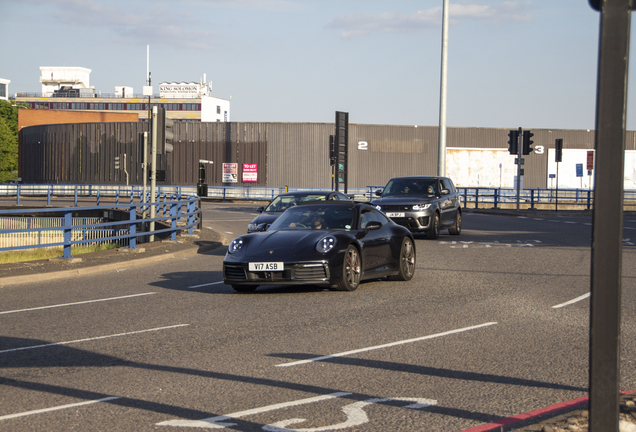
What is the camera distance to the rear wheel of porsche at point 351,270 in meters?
10.6

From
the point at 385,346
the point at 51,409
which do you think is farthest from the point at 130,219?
the point at 51,409

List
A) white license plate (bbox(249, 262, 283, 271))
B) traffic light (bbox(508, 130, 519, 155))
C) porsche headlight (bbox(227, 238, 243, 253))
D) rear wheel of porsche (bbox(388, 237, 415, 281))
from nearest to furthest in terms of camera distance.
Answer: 1. white license plate (bbox(249, 262, 283, 271))
2. porsche headlight (bbox(227, 238, 243, 253))
3. rear wheel of porsche (bbox(388, 237, 415, 281))
4. traffic light (bbox(508, 130, 519, 155))

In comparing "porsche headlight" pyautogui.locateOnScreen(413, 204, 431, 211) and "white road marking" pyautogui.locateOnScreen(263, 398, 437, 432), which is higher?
"porsche headlight" pyautogui.locateOnScreen(413, 204, 431, 211)

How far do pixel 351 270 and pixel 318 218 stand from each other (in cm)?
127

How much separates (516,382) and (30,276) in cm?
935

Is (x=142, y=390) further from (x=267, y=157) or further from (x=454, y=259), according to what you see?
(x=267, y=157)

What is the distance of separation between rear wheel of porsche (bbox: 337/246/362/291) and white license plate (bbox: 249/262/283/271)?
94 cm

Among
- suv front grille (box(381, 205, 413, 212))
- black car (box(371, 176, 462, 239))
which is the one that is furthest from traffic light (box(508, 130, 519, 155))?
suv front grille (box(381, 205, 413, 212))

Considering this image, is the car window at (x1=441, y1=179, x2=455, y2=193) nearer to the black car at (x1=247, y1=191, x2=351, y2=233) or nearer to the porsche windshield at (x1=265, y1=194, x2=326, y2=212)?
the black car at (x1=247, y1=191, x2=351, y2=233)

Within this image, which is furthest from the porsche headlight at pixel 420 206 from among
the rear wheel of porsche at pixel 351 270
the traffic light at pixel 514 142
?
the traffic light at pixel 514 142

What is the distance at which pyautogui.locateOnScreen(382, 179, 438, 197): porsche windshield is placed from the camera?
70.9 ft

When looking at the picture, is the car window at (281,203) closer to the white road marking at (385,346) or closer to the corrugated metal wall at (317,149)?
the white road marking at (385,346)

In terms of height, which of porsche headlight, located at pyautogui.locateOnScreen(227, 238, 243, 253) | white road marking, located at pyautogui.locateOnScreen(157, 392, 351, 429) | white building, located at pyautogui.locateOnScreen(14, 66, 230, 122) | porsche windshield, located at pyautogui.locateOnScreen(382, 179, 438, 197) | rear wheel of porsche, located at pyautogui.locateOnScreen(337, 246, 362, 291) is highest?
white building, located at pyautogui.locateOnScreen(14, 66, 230, 122)

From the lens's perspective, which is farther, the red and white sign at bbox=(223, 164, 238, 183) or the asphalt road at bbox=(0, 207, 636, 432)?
the red and white sign at bbox=(223, 164, 238, 183)
